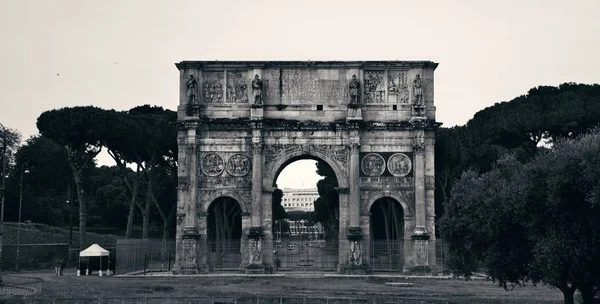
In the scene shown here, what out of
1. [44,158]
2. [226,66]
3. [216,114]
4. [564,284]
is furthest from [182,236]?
[44,158]

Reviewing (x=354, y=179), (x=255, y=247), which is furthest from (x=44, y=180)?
(x=354, y=179)

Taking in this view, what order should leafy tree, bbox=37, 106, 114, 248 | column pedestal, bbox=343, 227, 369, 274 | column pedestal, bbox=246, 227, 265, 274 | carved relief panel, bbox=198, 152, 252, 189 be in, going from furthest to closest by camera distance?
leafy tree, bbox=37, 106, 114, 248 < carved relief panel, bbox=198, 152, 252, 189 < column pedestal, bbox=246, 227, 265, 274 < column pedestal, bbox=343, 227, 369, 274

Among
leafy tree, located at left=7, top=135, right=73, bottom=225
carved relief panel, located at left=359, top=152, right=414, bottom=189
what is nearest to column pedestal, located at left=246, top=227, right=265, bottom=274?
carved relief panel, located at left=359, top=152, right=414, bottom=189

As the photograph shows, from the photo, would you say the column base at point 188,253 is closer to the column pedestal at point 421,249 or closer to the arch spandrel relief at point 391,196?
the arch spandrel relief at point 391,196

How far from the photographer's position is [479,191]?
2506 cm

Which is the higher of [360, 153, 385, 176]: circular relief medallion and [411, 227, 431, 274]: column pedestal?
[360, 153, 385, 176]: circular relief medallion

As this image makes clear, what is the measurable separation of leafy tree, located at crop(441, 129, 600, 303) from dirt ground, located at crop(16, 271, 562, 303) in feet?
8.29

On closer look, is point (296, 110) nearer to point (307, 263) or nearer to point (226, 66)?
point (226, 66)

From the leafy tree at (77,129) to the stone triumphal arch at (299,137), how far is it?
9.13 meters

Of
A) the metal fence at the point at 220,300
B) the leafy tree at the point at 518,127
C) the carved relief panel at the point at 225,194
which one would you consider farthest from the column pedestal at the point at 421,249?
the metal fence at the point at 220,300

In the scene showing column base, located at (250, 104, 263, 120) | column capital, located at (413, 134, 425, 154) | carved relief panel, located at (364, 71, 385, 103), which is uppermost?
carved relief panel, located at (364, 71, 385, 103)

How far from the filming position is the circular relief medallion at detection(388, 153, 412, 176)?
41.2 metres

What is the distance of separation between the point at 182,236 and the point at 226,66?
9.41 metres

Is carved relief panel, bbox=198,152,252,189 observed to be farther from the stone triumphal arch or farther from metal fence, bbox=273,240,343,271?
metal fence, bbox=273,240,343,271
